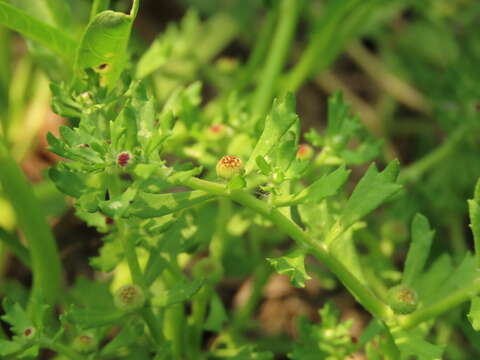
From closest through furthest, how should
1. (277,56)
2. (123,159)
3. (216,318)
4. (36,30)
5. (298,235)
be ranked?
(123,159) → (298,235) → (36,30) → (216,318) → (277,56)

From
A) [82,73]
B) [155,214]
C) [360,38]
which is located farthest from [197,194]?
[360,38]

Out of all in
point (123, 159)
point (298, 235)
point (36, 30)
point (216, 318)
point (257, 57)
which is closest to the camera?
point (123, 159)

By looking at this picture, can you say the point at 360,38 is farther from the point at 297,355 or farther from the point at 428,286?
the point at 297,355

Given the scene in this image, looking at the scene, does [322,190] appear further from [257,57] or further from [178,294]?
[257,57]

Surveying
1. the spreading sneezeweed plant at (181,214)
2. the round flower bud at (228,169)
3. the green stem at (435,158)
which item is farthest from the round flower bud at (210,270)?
the green stem at (435,158)

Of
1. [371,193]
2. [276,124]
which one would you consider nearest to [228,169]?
[276,124]

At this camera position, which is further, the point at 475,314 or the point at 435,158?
the point at 435,158
